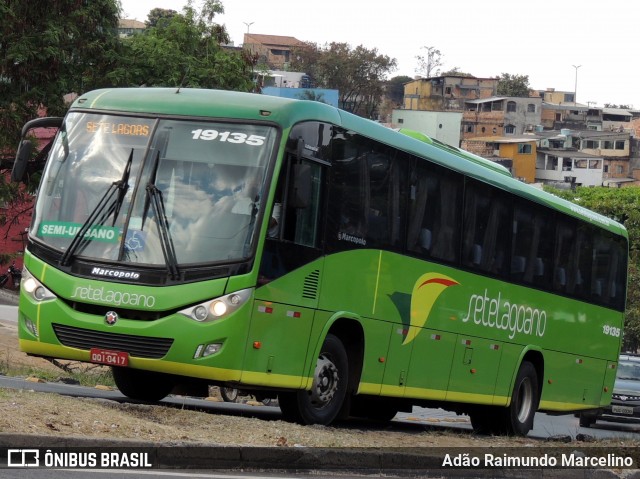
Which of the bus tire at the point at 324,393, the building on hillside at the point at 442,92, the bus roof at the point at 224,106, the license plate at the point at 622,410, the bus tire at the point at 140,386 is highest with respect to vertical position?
the building on hillside at the point at 442,92

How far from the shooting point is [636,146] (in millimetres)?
130750

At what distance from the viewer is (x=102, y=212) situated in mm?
12328

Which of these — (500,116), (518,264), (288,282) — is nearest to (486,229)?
(518,264)

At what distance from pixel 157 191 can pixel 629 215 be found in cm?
7267

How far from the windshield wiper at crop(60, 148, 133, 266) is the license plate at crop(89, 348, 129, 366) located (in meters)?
0.95

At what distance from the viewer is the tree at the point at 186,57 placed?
30.0 m

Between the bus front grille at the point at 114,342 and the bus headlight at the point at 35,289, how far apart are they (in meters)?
0.33

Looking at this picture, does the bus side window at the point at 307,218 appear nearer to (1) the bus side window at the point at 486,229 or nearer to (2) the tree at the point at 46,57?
(1) the bus side window at the point at 486,229

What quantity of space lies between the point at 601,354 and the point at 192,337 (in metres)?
11.3

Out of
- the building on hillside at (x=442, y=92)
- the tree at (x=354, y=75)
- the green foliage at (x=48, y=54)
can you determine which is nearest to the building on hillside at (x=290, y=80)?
the tree at (x=354, y=75)

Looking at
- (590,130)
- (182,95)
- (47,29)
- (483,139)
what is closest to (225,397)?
(182,95)

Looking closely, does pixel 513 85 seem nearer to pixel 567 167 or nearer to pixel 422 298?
pixel 567 167

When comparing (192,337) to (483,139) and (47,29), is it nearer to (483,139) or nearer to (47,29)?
(47,29)

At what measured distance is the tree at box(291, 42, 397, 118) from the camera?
109562 mm
